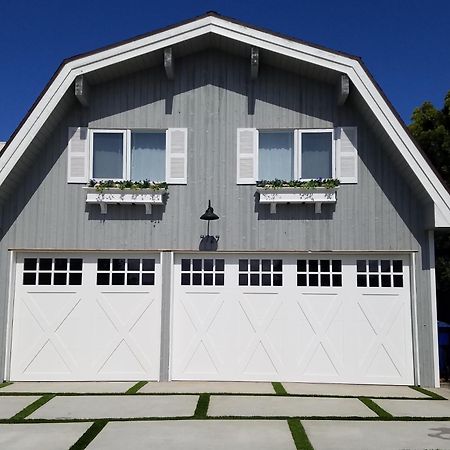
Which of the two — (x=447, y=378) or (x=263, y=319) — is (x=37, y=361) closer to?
(x=263, y=319)

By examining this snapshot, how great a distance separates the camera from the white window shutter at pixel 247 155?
10.2m

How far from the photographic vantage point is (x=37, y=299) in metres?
10.1

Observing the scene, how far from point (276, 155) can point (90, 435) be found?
19.4 ft

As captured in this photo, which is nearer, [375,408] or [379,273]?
[375,408]

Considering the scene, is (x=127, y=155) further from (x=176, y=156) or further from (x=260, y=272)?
(x=260, y=272)

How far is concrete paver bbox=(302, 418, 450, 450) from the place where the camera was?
584cm

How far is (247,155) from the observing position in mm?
10234

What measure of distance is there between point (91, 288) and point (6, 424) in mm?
3611

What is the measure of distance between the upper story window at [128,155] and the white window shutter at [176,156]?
0.16 m

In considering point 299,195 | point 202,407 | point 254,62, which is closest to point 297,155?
point 299,195

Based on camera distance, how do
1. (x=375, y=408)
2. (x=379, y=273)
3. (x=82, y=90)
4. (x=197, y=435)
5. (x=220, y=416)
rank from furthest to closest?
(x=379, y=273), (x=82, y=90), (x=375, y=408), (x=220, y=416), (x=197, y=435)

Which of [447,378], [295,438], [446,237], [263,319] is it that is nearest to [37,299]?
[263,319]

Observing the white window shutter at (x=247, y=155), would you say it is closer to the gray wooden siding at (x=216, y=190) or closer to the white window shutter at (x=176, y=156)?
the gray wooden siding at (x=216, y=190)

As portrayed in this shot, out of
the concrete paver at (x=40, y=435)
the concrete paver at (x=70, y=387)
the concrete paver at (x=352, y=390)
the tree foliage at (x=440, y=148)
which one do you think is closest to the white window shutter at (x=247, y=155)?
the concrete paver at (x=352, y=390)
